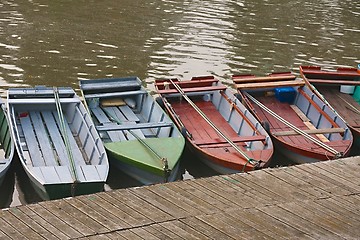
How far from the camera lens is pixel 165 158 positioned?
34.4 ft

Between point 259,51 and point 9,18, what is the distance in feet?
30.4

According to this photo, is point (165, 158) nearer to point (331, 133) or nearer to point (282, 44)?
point (331, 133)

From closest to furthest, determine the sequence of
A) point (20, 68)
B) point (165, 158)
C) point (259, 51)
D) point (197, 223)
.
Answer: point (197, 223) < point (165, 158) < point (20, 68) < point (259, 51)

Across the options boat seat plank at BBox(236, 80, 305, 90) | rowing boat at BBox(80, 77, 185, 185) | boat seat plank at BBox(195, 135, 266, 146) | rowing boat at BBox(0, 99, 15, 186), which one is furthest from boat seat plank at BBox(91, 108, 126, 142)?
boat seat plank at BBox(236, 80, 305, 90)

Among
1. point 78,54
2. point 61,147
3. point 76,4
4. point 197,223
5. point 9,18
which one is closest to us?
point 197,223

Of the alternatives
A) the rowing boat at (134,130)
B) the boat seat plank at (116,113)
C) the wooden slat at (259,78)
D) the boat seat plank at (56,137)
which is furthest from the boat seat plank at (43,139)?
the wooden slat at (259,78)

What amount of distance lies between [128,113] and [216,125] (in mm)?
1930

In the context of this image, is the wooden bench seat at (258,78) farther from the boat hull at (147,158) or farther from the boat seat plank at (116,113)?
the boat hull at (147,158)

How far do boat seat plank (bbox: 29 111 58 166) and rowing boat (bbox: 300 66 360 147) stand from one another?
6.18 m

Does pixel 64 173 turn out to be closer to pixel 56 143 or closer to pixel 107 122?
pixel 56 143

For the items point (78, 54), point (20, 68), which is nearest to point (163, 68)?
point (78, 54)

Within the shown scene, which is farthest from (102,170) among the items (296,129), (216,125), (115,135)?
(296,129)

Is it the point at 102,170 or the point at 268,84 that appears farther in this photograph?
the point at 268,84

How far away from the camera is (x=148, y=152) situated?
10.9 metres
